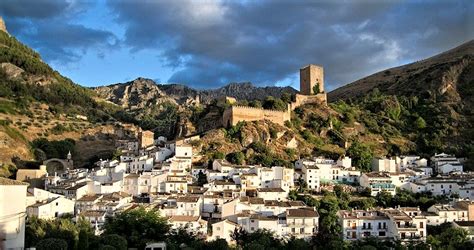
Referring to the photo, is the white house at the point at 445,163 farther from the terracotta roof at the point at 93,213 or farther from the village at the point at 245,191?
the terracotta roof at the point at 93,213

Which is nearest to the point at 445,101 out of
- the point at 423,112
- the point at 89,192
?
the point at 423,112

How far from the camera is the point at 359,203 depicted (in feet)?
134

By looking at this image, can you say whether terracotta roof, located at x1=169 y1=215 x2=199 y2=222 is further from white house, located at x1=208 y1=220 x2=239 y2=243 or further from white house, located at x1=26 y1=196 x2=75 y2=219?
white house, located at x1=26 y1=196 x2=75 y2=219

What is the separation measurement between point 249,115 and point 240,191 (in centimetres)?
1632

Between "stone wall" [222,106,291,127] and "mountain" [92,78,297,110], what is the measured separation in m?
48.1

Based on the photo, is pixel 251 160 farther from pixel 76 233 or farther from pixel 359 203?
pixel 76 233

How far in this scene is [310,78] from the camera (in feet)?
234

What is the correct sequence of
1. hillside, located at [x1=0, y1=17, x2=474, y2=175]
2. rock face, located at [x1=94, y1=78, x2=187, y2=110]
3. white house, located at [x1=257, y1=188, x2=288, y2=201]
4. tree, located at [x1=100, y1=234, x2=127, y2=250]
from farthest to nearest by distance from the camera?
rock face, located at [x1=94, y1=78, x2=187, y2=110], hillside, located at [x1=0, y1=17, x2=474, y2=175], white house, located at [x1=257, y1=188, x2=288, y2=201], tree, located at [x1=100, y1=234, x2=127, y2=250]

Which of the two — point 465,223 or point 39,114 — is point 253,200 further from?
point 39,114

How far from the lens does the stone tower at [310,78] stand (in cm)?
7138

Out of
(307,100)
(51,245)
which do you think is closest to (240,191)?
A: (51,245)

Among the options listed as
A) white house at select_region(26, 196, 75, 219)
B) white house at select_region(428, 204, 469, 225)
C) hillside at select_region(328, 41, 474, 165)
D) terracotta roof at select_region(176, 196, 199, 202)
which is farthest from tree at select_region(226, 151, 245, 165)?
hillside at select_region(328, 41, 474, 165)

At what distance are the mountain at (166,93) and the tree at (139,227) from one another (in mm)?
73020

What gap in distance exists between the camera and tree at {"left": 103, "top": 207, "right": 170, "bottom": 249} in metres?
31.9
